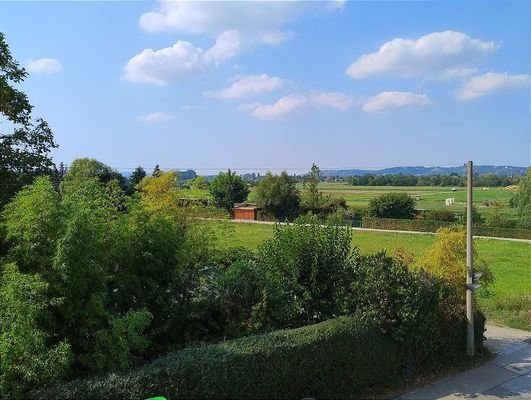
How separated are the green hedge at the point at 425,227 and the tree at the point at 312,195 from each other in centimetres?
522

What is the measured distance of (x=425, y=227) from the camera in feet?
132

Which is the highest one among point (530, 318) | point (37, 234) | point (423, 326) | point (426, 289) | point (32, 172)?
point (32, 172)

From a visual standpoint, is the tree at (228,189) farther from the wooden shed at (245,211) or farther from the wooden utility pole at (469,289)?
the wooden utility pole at (469,289)

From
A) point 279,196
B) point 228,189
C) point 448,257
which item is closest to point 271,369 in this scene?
point 448,257

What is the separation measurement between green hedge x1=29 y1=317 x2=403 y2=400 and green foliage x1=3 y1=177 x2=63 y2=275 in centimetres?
168

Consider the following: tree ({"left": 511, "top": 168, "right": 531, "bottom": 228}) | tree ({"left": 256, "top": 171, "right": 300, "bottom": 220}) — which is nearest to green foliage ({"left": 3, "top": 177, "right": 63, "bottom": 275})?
tree ({"left": 511, "top": 168, "right": 531, "bottom": 228})

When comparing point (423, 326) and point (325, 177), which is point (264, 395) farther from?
point (325, 177)

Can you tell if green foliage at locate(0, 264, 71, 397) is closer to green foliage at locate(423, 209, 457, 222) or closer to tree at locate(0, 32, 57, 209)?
tree at locate(0, 32, 57, 209)

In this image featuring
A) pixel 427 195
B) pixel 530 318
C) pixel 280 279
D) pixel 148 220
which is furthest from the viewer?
pixel 427 195

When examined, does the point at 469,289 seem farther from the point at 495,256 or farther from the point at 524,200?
the point at 524,200

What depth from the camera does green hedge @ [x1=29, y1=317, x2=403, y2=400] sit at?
18.2 feet

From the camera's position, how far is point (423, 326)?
7852 millimetres

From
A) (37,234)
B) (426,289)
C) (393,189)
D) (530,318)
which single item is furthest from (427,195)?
(37,234)

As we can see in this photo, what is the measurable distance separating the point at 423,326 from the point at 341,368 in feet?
5.51
